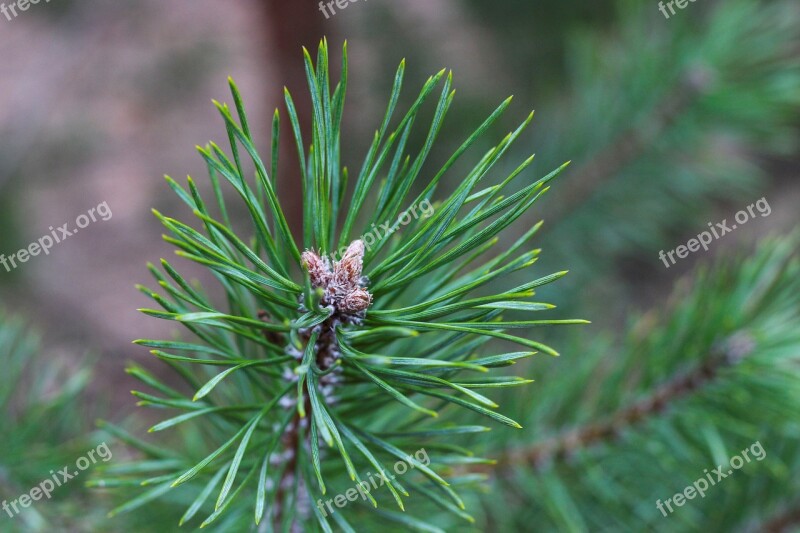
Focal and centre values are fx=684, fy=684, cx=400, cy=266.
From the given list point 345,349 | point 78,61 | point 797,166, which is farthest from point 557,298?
point 78,61

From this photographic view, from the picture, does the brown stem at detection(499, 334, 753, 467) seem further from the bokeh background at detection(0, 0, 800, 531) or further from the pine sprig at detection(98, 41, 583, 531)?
the pine sprig at detection(98, 41, 583, 531)

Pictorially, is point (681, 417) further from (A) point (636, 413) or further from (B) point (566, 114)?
(B) point (566, 114)

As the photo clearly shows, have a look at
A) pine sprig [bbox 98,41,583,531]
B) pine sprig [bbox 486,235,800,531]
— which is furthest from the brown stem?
pine sprig [bbox 98,41,583,531]

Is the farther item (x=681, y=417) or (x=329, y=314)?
(x=681, y=417)

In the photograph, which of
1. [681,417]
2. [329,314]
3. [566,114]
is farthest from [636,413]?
[566,114]

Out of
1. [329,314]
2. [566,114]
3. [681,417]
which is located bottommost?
A: [681,417]

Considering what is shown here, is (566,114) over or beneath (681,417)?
over
